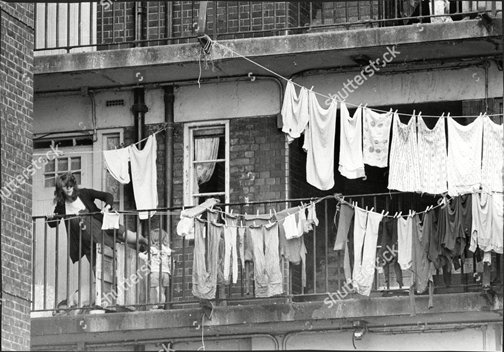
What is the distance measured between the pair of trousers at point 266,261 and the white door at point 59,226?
9.96 ft

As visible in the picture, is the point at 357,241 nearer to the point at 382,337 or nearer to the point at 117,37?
the point at 382,337

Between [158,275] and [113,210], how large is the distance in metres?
1.13

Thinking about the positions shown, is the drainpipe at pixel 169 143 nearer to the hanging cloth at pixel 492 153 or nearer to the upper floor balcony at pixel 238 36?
the upper floor balcony at pixel 238 36

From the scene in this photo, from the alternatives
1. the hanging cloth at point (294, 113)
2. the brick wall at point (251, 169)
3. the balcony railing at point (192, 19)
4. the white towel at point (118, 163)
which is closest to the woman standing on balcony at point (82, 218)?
the white towel at point (118, 163)

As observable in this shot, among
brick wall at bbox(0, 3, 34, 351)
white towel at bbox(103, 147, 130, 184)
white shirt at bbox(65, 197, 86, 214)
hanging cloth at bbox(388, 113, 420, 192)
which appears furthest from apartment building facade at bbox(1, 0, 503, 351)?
brick wall at bbox(0, 3, 34, 351)

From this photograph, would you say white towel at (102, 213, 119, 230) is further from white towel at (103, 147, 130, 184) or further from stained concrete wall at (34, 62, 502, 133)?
stained concrete wall at (34, 62, 502, 133)

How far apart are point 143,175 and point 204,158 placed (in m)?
0.91

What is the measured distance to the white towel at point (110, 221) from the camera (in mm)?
23984

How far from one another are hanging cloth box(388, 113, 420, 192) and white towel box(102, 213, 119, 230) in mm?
3738

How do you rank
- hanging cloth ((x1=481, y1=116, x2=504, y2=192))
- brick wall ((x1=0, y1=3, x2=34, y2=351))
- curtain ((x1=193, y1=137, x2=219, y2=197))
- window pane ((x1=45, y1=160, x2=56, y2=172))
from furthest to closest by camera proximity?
window pane ((x1=45, y1=160, x2=56, y2=172)), curtain ((x1=193, y1=137, x2=219, y2=197)), hanging cloth ((x1=481, y1=116, x2=504, y2=192)), brick wall ((x1=0, y1=3, x2=34, y2=351))

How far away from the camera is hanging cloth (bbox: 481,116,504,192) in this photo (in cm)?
2328

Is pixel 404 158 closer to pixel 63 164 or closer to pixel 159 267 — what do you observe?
pixel 159 267

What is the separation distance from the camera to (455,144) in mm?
23656

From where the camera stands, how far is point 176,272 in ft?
81.8
